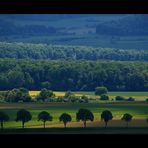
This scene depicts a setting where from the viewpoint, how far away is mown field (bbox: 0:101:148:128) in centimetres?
698

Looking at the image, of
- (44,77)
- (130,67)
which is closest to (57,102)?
(44,77)

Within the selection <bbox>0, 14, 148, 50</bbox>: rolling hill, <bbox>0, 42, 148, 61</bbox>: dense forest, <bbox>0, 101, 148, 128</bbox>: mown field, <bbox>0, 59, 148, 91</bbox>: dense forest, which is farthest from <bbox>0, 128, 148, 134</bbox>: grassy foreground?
<bbox>0, 14, 148, 50</bbox>: rolling hill

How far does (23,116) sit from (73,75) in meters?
0.66

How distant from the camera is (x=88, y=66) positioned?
7.15m

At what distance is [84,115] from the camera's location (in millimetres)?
6949

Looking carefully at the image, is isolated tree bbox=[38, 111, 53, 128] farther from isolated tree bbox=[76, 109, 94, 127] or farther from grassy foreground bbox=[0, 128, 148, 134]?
isolated tree bbox=[76, 109, 94, 127]

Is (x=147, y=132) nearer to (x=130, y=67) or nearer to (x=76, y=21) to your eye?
(x=130, y=67)

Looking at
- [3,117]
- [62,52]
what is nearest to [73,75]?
[62,52]

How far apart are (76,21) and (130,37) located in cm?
59

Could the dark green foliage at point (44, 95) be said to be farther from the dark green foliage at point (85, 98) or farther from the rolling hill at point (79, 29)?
the rolling hill at point (79, 29)

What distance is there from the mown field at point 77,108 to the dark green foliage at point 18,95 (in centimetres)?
5

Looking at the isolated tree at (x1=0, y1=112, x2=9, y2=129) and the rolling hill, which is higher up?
the rolling hill

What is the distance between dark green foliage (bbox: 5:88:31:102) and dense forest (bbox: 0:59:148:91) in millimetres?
49
